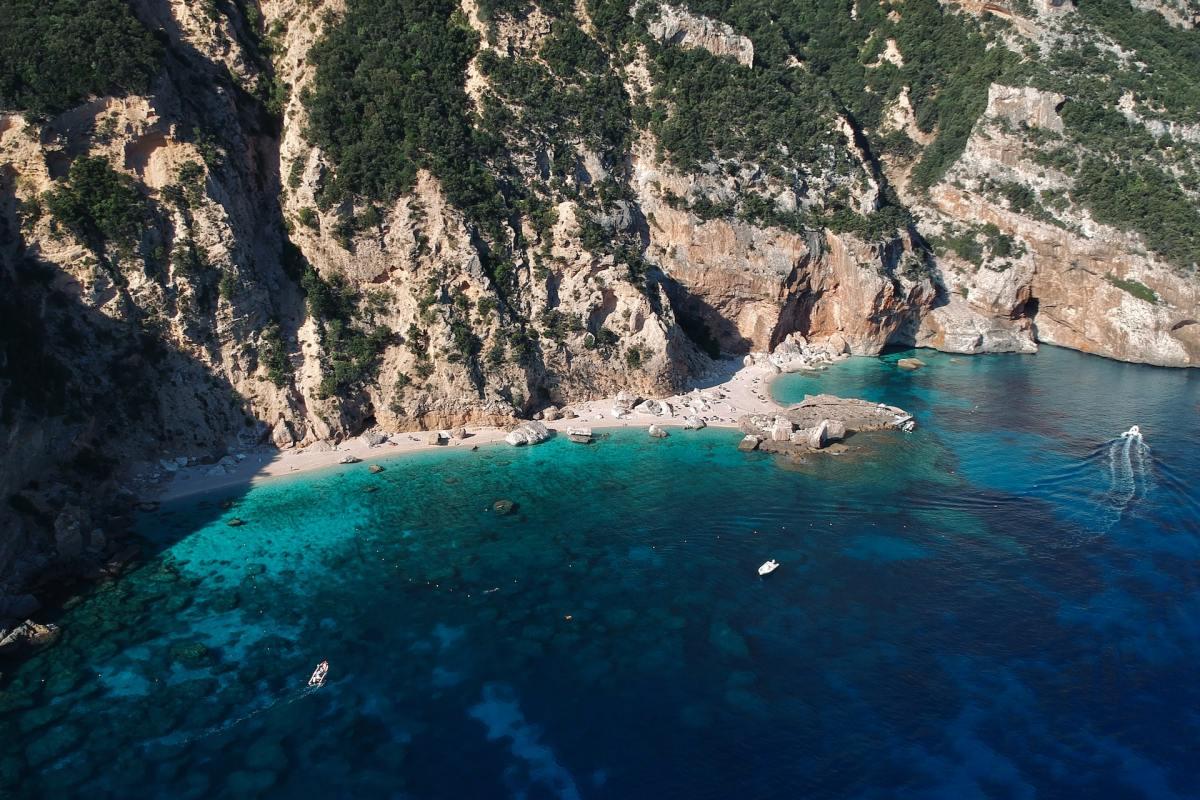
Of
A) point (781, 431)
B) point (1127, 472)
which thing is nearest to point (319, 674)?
point (781, 431)

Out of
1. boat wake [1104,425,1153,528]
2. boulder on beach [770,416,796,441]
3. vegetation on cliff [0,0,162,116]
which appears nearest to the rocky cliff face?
vegetation on cliff [0,0,162,116]

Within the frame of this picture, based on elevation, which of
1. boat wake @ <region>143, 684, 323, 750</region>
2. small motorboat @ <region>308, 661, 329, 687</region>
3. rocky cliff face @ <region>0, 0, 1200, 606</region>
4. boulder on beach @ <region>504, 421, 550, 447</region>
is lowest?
boat wake @ <region>143, 684, 323, 750</region>

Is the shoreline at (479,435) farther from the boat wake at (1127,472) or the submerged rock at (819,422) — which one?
the boat wake at (1127,472)

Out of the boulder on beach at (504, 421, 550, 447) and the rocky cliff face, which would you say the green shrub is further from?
the boulder on beach at (504, 421, 550, 447)

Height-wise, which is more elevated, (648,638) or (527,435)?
(527,435)

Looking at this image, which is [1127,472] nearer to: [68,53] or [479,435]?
[479,435]

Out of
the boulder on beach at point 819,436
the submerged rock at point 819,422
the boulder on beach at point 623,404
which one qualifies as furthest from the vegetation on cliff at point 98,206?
the boulder on beach at point 819,436

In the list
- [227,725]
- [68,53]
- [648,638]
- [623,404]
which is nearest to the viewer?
[227,725]
